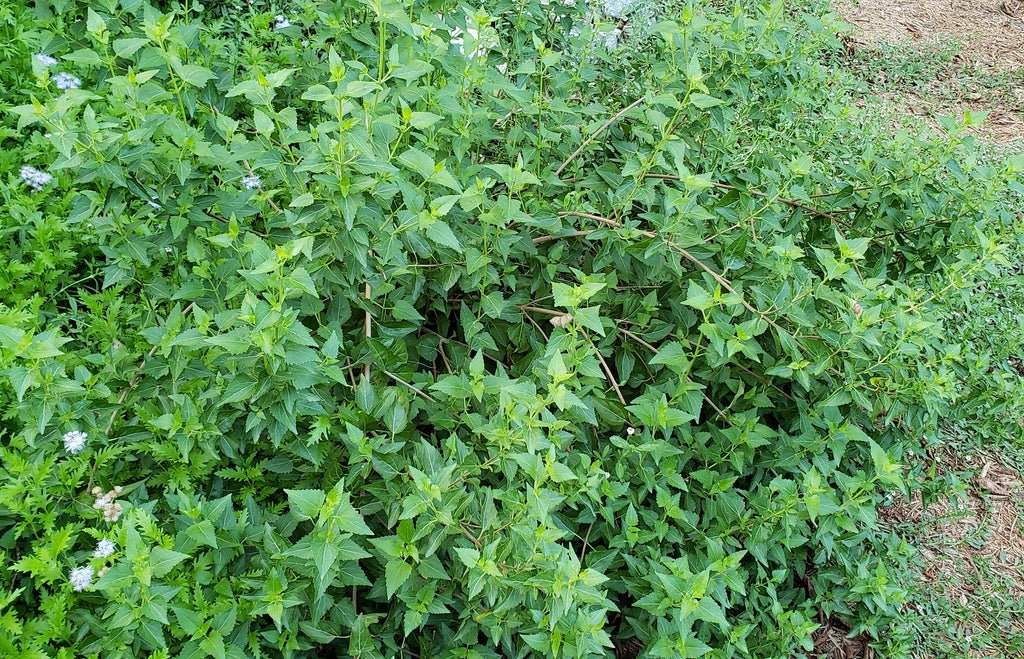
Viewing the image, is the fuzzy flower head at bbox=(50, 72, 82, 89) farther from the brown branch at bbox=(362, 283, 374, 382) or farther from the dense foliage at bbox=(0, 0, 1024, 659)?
the brown branch at bbox=(362, 283, 374, 382)

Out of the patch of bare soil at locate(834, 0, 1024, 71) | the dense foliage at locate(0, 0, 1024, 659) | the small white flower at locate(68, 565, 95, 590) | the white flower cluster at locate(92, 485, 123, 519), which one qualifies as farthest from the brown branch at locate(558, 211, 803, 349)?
the patch of bare soil at locate(834, 0, 1024, 71)

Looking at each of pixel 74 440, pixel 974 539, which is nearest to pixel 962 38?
pixel 974 539

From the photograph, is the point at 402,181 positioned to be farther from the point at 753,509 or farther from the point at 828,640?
the point at 828,640

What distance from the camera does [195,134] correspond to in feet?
7.15

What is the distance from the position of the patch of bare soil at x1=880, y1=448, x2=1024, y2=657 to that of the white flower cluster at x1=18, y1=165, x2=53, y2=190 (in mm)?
3981

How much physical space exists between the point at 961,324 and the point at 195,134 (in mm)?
4064

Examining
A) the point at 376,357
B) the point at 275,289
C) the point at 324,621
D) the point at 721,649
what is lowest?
the point at 721,649

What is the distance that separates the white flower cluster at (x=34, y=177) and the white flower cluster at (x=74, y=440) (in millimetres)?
1484

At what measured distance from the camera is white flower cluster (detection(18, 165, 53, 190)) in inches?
123

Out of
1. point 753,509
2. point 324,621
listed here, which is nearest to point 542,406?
point 324,621

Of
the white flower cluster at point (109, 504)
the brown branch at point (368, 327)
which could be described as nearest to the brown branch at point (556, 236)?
the brown branch at point (368, 327)

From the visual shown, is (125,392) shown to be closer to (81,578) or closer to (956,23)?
(81,578)

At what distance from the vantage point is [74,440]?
2.17 m

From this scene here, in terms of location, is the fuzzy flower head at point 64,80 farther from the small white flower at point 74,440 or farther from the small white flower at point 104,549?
the small white flower at point 104,549
